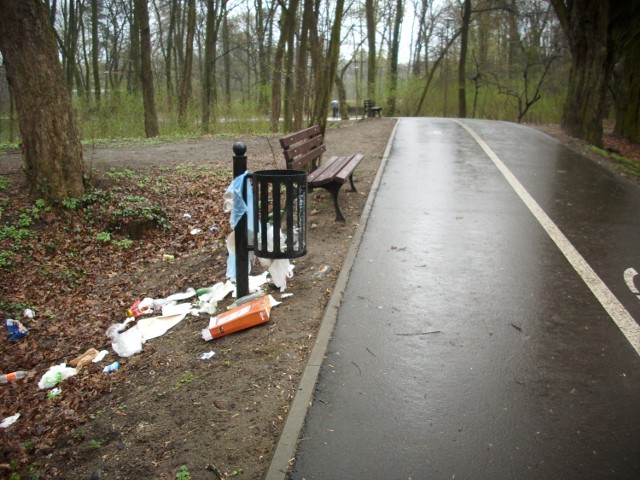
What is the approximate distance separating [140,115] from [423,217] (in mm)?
16463

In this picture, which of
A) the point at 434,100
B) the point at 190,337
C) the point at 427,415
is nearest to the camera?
the point at 427,415

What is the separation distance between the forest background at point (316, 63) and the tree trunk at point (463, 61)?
92mm

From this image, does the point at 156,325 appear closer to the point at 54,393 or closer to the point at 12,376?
the point at 54,393

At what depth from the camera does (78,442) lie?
148 inches

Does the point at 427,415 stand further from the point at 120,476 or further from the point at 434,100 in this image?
the point at 434,100

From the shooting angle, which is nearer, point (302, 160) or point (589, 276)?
point (589, 276)

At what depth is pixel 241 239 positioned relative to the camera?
509 cm

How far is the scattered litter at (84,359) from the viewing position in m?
5.12

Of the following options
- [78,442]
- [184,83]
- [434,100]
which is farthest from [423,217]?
[434,100]

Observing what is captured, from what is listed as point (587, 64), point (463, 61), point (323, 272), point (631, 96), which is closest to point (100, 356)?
point (323, 272)

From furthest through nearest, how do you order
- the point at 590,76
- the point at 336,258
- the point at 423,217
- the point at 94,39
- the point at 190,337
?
the point at 94,39, the point at 590,76, the point at 423,217, the point at 336,258, the point at 190,337

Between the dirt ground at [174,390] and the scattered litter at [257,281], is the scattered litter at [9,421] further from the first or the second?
the scattered litter at [257,281]

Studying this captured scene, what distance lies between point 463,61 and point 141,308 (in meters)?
29.7

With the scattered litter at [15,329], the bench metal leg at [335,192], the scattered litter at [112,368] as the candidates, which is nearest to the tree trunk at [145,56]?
the bench metal leg at [335,192]
